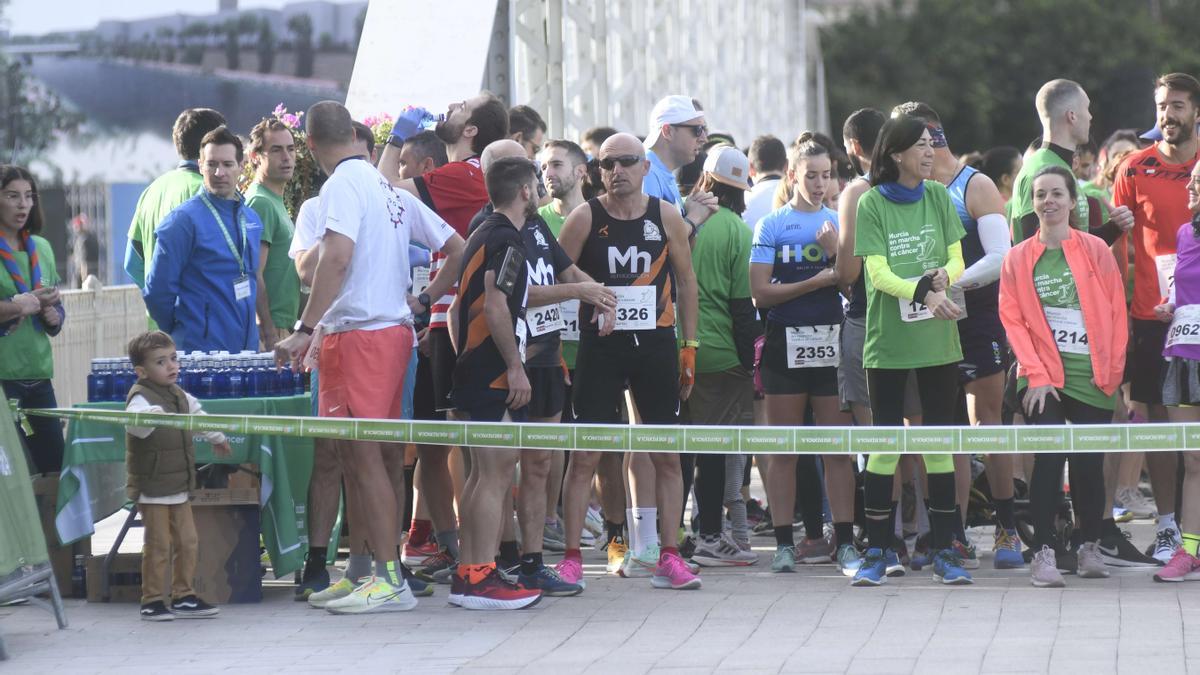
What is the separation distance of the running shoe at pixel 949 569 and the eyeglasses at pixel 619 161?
2078 millimetres

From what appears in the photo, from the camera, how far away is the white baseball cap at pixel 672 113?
28.9 ft

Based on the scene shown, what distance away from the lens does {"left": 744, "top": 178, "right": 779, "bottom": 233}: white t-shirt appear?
10031 millimetres

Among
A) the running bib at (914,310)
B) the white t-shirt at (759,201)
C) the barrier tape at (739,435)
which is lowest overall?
the barrier tape at (739,435)

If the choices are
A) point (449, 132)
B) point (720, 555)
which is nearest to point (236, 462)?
point (449, 132)

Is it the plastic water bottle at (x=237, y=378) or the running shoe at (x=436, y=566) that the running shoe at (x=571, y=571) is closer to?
the running shoe at (x=436, y=566)

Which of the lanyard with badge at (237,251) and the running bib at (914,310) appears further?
the lanyard with badge at (237,251)

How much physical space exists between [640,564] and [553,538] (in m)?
1.14

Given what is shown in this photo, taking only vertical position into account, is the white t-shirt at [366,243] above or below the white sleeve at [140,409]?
above

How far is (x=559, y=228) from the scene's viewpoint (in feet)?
29.5

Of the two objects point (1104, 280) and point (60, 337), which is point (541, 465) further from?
point (60, 337)

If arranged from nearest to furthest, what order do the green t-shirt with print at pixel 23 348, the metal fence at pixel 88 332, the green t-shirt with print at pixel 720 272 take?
1. the green t-shirt with print at pixel 23 348
2. the green t-shirt with print at pixel 720 272
3. the metal fence at pixel 88 332

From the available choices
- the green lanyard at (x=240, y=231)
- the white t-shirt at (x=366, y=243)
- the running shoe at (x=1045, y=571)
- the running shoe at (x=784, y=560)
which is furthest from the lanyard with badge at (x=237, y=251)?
the running shoe at (x=1045, y=571)

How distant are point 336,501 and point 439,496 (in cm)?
73

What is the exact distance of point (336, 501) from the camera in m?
7.82
